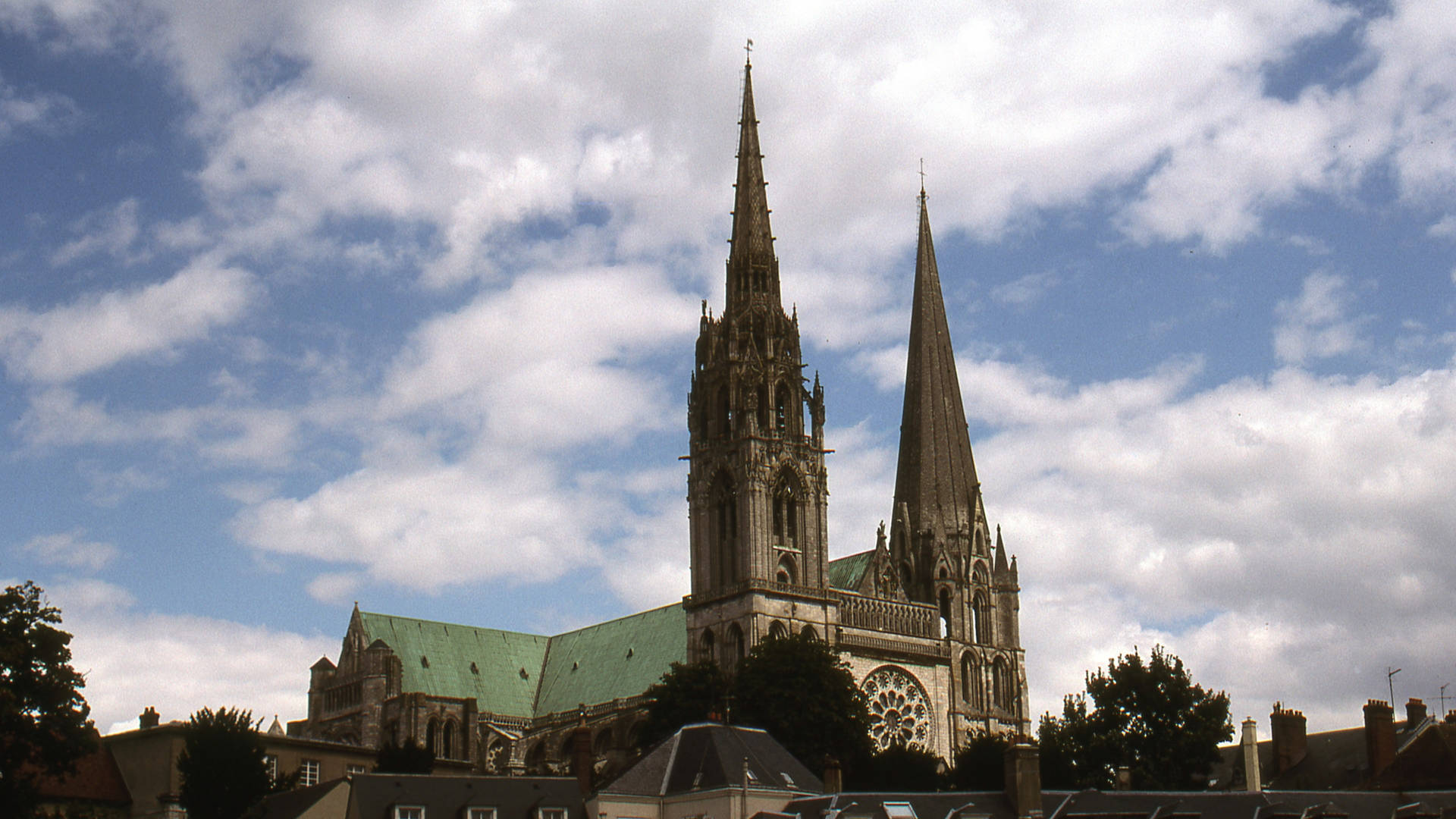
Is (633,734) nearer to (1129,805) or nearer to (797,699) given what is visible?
(797,699)

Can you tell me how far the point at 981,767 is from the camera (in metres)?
73.1

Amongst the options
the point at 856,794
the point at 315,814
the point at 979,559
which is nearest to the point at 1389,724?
the point at 856,794

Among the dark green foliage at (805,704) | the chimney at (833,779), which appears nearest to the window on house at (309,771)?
the dark green foliage at (805,704)

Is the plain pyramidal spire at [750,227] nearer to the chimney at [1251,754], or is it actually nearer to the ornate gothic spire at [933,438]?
the ornate gothic spire at [933,438]

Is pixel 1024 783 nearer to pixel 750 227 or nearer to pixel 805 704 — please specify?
pixel 805 704

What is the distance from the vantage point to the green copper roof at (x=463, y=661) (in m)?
99.6

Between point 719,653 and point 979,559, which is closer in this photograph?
point 719,653

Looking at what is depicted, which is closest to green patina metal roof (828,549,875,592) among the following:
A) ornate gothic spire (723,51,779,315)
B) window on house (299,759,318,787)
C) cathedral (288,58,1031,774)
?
cathedral (288,58,1031,774)

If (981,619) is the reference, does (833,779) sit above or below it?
below

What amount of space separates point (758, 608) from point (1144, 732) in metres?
22.5

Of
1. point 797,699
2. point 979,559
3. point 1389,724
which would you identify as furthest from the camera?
point 979,559

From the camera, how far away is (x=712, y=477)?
9056 cm

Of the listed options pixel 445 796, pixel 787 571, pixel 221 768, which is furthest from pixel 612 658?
pixel 445 796

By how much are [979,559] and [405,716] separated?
29.2 metres
